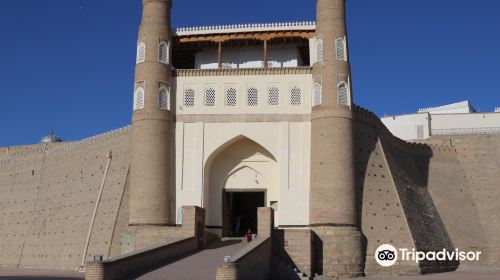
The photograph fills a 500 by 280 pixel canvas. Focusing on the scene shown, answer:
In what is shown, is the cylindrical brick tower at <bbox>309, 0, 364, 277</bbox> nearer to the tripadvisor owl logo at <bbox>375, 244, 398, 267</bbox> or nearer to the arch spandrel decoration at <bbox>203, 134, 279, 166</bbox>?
the tripadvisor owl logo at <bbox>375, 244, 398, 267</bbox>

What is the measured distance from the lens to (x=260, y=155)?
2302 centimetres

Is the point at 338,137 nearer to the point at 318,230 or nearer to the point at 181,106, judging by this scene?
the point at 318,230

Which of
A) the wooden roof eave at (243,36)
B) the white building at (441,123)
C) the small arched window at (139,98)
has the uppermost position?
the wooden roof eave at (243,36)

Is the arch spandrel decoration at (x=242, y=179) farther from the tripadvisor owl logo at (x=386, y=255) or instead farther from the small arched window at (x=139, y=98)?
the tripadvisor owl logo at (x=386, y=255)

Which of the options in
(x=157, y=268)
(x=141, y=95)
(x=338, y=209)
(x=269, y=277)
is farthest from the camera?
(x=141, y=95)

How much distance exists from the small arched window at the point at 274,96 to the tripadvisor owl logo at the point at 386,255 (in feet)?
18.3

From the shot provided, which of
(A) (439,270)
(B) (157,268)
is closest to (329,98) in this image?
(A) (439,270)

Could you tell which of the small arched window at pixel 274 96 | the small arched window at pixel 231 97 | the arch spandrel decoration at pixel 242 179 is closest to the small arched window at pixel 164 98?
the small arched window at pixel 231 97

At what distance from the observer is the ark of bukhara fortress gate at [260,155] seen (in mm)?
21141

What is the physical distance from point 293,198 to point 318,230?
1.38 m

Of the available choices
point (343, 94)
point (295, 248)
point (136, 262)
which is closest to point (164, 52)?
point (343, 94)

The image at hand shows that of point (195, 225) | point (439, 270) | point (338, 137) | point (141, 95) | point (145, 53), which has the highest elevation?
point (145, 53)

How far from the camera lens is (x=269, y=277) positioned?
18859 mm

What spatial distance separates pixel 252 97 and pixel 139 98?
363 centimetres
